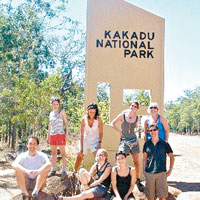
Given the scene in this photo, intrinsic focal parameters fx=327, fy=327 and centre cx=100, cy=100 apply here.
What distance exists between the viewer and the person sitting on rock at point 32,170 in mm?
4949

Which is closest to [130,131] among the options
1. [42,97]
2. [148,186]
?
[148,186]

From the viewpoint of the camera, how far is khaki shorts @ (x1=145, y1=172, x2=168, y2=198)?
493 cm

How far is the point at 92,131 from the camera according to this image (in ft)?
19.5

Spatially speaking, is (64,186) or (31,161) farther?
(64,186)

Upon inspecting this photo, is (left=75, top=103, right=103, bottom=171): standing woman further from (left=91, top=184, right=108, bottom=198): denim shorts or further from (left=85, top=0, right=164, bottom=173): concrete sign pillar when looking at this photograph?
(left=85, top=0, right=164, bottom=173): concrete sign pillar

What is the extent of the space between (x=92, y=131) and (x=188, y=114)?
52.1 metres

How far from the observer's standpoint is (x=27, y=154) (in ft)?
17.4

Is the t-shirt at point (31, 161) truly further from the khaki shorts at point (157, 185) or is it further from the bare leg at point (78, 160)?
the khaki shorts at point (157, 185)

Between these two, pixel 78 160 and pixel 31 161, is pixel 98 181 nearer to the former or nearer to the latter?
pixel 31 161

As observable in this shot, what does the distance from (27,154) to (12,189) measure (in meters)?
1.96

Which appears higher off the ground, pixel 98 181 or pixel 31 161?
Answer: pixel 31 161

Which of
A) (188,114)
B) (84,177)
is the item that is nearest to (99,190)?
(84,177)

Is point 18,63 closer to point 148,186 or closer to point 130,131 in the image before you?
point 130,131

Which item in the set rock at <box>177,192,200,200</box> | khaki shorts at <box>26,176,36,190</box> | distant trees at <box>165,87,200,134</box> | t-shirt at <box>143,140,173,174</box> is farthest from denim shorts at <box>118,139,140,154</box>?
distant trees at <box>165,87,200,134</box>
